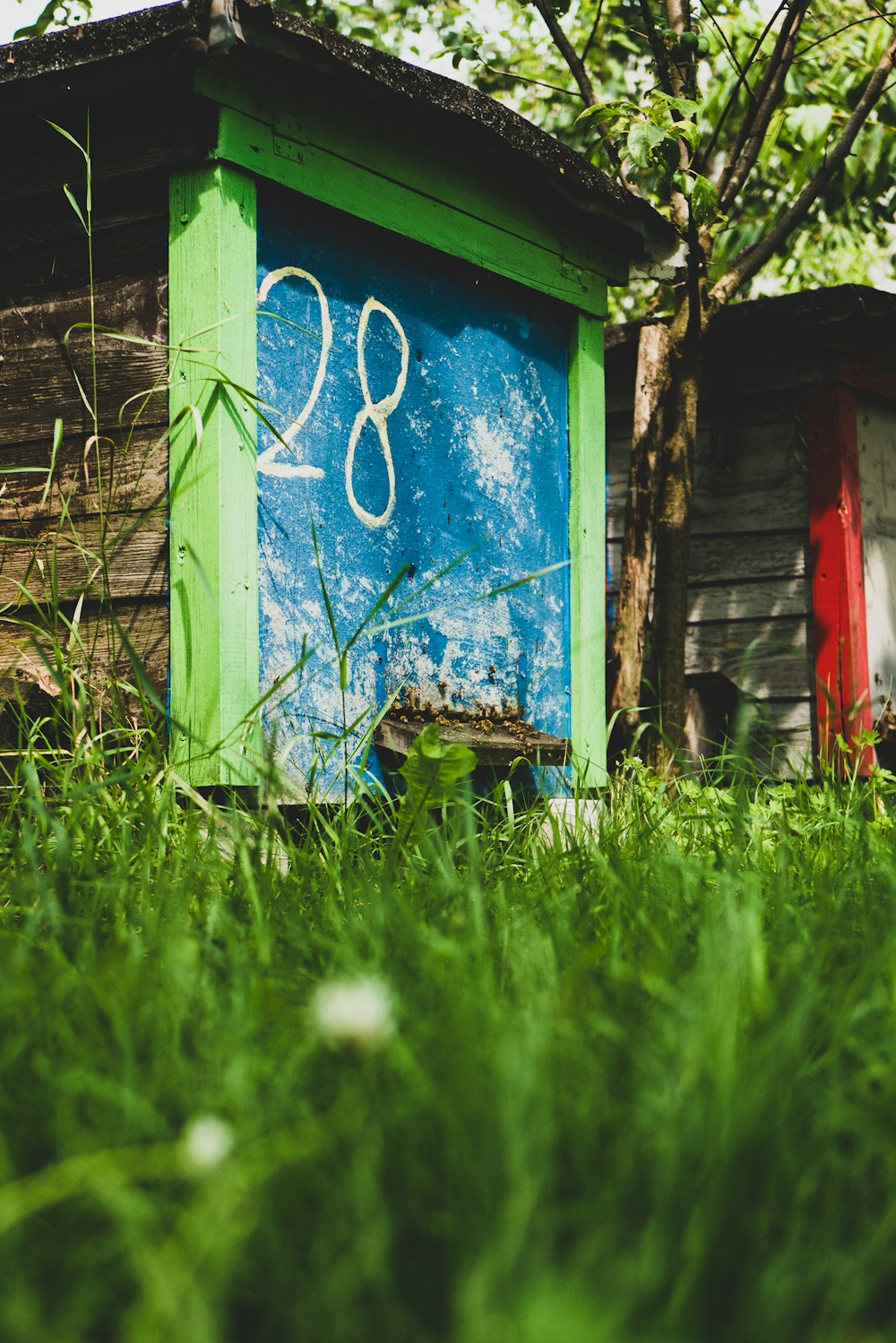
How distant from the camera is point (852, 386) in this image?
6445 mm

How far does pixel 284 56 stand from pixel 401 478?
1165 millimetres

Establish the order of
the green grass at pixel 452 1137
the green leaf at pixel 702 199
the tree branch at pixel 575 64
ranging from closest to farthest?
1. the green grass at pixel 452 1137
2. the green leaf at pixel 702 199
3. the tree branch at pixel 575 64

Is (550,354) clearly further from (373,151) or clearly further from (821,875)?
(821,875)

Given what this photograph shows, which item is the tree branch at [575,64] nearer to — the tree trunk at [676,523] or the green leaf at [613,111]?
the green leaf at [613,111]

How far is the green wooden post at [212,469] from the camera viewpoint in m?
2.95

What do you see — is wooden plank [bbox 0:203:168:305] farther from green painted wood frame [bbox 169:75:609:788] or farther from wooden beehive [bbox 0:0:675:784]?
green painted wood frame [bbox 169:75:609:788]

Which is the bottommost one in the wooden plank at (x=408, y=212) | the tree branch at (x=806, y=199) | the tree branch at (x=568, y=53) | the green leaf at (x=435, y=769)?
the green leaf at (x=435, y=769)

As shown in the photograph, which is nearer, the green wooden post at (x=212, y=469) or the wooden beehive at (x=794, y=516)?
the green wooden post at (x=212, y=469)

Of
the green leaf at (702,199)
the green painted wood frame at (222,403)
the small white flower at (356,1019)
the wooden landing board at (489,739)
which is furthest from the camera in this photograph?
the green leaf at (702,199)

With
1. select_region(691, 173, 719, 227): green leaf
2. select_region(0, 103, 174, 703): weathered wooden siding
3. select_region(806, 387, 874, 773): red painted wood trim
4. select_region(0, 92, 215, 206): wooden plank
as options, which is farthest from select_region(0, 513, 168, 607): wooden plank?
select_region(806, 387, 874, 773): red painted wood trim

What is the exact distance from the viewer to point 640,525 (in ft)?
18.6

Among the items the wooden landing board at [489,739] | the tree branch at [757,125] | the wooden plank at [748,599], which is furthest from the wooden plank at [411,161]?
the wooden plank at [748,599]

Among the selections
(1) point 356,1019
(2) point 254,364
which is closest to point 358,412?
(2) point 254,364

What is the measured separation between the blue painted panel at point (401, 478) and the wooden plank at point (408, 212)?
2.2 inches
